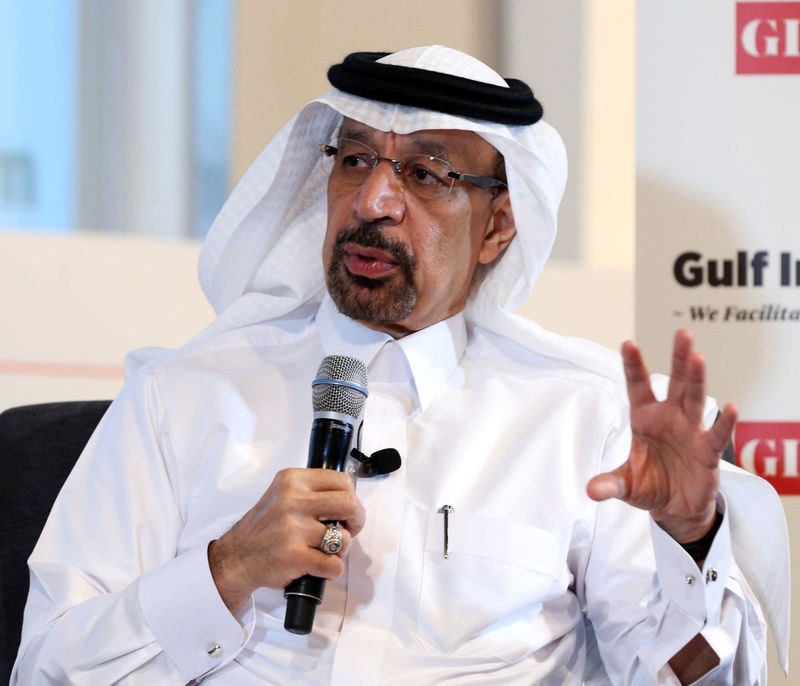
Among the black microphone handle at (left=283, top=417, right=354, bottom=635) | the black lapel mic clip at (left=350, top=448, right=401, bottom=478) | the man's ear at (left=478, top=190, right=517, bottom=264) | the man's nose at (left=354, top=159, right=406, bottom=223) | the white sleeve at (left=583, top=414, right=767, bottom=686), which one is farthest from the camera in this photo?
the man's ear at (left=478, top=190, right=517, bottom=264)

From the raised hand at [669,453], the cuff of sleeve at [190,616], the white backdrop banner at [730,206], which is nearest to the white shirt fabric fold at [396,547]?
the cuff of sleeve at [190,616]

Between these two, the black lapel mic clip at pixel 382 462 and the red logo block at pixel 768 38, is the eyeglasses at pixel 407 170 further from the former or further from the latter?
the red logo block at pixel 768 38

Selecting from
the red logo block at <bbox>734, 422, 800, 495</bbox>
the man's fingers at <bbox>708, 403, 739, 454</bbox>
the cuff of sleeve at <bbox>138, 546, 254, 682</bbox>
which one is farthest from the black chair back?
the red logo block at <bbox>734, 422, 800, 495</bbox>

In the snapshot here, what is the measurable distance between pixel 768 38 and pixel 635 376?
70.0 inches

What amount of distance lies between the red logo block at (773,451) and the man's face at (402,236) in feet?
3.56

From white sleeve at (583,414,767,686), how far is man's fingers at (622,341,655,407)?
0.80ft

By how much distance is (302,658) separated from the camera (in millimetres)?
1761

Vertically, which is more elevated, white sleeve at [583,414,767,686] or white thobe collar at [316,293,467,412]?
white thobe collar at [316,293,467,412]

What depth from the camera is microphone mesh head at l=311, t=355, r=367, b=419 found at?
5.09ft

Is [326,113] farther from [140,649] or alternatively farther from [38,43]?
[38,43]

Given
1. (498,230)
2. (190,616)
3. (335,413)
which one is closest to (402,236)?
(498,230)

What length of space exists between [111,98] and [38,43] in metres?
0.26

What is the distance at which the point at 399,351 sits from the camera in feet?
6.73

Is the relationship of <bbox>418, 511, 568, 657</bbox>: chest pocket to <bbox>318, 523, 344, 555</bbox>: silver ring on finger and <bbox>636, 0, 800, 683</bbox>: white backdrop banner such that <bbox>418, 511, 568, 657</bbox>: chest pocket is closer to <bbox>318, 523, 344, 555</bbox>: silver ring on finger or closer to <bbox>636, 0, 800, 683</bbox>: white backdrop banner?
<bbox>318, 523, 344, 555</bbox>: silver ring on finger
